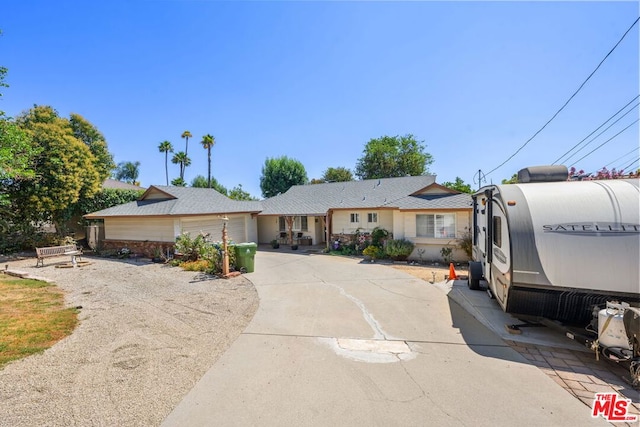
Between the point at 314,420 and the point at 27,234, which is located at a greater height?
the point at 27,234

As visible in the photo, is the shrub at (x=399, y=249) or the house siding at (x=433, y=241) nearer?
the house siding at (x=433, y=241)

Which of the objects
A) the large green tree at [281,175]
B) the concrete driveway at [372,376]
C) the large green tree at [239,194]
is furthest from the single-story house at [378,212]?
the large green tree at [239,194]

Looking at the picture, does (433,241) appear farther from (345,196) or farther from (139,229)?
(139,229)

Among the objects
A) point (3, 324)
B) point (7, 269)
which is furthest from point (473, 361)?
point (7, 269)

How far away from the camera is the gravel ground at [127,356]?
3400 millimetres

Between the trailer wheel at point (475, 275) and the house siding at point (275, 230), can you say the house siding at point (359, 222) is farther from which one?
the trailer wheel at point (475, 275)

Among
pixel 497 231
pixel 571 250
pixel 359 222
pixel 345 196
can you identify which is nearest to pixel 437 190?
pixel 359 222

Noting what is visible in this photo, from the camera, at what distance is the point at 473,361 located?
4.56m

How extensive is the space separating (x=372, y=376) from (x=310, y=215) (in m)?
14.1

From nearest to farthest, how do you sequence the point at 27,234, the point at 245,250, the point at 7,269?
the point at 245,250 < the point at 7,269 < the point at 27,234

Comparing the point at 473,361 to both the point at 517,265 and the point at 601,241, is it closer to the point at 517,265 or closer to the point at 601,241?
the point at 517,265

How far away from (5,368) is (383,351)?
6.10 metres

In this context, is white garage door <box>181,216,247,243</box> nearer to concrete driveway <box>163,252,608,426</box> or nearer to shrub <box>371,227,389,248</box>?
shrub <box>371,227,389,248</box>

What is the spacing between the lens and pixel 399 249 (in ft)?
45.5
